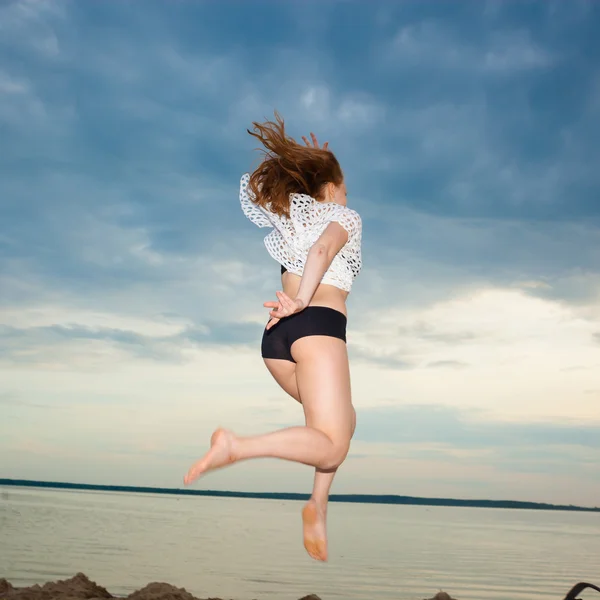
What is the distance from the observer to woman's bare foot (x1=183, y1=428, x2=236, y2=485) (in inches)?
122

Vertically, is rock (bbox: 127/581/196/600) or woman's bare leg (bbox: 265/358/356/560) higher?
woman's bare leg (bbox: 265/358/356/560)

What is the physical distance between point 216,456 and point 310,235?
1.34 meters

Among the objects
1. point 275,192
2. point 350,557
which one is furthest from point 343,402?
point 350,557

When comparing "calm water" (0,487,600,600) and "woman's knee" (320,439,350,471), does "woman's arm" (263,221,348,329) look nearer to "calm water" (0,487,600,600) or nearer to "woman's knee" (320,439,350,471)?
"woman's knee" (320,439,350,471)

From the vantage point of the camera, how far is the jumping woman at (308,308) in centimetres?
330

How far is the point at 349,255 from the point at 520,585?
8.71 m

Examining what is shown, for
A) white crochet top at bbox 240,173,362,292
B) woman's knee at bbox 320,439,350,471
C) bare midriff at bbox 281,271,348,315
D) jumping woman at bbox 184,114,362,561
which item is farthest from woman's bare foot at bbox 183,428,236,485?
white crochet top at bbox 240,173,362,292

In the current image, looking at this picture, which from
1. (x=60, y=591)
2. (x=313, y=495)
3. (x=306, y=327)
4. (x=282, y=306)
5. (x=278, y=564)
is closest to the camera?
(x=282, y=306)

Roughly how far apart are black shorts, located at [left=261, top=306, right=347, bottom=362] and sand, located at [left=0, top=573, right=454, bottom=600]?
2982 millimetres

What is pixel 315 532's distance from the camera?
3.77 metres

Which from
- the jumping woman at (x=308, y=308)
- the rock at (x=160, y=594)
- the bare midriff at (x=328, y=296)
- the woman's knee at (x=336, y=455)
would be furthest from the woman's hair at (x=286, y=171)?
the rock at (x=160, y=594)

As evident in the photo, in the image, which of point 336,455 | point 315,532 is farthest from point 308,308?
point 315,532

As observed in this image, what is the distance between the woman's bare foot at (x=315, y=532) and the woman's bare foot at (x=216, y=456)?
833 millimetres

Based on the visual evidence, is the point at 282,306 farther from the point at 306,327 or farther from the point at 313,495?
the point at 313,495
